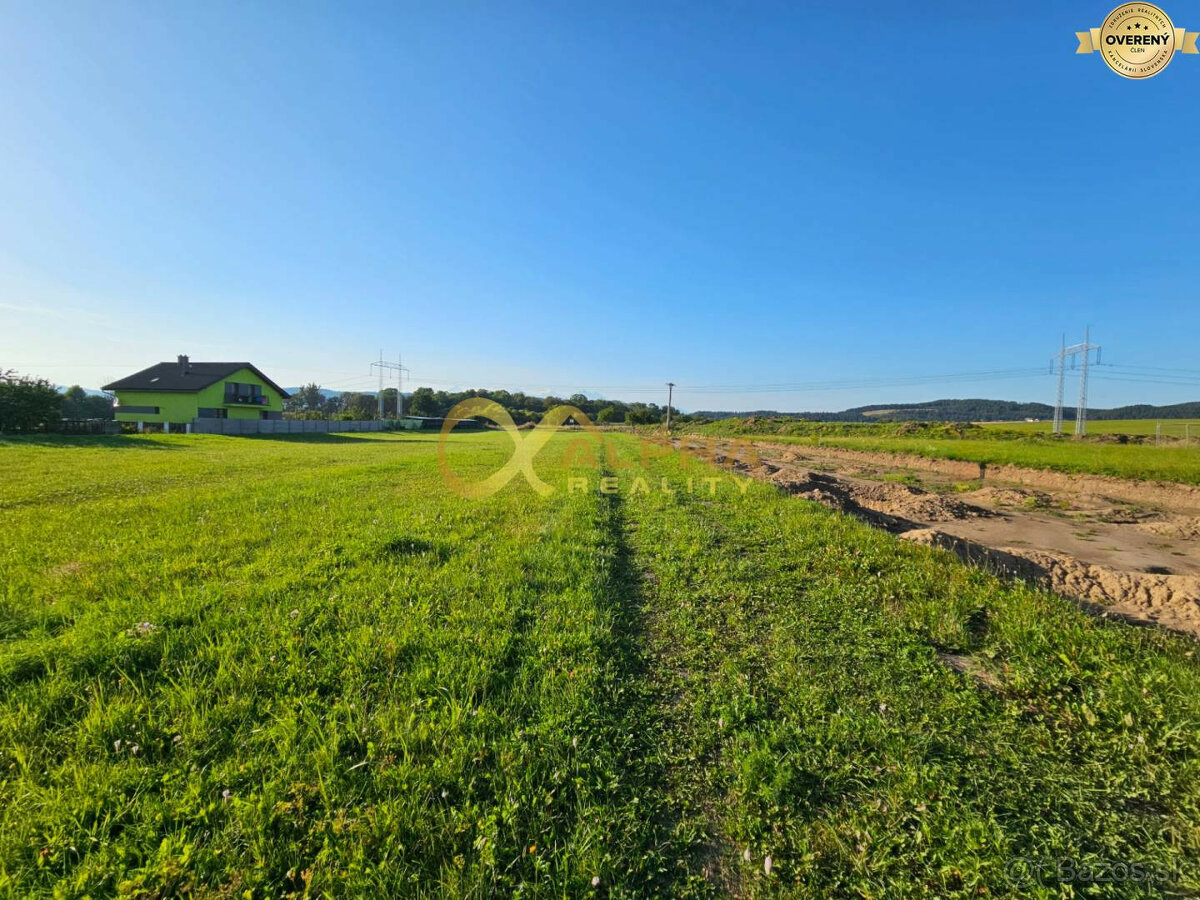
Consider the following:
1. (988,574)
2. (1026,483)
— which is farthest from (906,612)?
(1026,483)

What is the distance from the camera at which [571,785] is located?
2523 millimetres

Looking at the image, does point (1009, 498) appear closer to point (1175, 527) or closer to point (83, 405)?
point (1175, 527)

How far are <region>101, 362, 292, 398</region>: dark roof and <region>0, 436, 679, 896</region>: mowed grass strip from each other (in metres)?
54.4

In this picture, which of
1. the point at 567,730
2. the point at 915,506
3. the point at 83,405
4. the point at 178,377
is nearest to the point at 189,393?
the point at 178,377

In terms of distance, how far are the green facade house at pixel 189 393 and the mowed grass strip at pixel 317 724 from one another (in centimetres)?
5294

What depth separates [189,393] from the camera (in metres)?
45.7

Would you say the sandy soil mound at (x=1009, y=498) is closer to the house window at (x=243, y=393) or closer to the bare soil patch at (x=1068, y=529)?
the bare soil patch at (x=1068, y=529)

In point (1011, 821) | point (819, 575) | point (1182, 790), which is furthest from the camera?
point (819, 575)

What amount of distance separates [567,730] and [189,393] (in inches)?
2379

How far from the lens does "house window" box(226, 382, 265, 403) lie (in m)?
50.3

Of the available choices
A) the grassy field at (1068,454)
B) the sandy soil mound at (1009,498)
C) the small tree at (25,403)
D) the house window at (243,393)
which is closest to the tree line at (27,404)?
the small tree at (25,403)

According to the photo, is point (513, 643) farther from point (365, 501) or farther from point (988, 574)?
point (365, 501)

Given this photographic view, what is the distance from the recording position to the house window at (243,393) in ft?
165

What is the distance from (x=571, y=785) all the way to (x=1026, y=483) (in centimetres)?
2745
